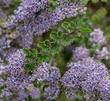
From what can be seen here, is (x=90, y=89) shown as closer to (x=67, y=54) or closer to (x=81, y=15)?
(x=81, y=15)

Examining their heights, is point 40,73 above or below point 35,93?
above

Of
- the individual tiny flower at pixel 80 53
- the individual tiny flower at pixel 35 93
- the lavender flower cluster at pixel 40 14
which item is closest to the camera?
the lavender flower cluster at pixel 40 14

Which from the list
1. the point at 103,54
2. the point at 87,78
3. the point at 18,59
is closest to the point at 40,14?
the point at 18,59

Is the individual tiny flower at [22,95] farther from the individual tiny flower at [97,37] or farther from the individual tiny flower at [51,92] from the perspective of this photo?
the individual tiny flower at [97,37]

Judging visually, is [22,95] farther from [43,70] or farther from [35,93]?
[43,70]

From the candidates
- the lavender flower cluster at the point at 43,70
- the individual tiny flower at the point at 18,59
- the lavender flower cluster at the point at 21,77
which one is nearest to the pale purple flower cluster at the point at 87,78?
the lavender flower cluster at the point at 43,70

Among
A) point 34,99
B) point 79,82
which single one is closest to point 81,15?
point 79,82

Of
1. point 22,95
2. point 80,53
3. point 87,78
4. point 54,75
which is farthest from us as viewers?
point 80,53

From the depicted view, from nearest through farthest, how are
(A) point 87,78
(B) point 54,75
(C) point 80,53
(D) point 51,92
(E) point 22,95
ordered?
(A) point 87,78 < (B) point 54,75 < (D) point 51,92 < (E) point 22,95 < (C) point 80,53

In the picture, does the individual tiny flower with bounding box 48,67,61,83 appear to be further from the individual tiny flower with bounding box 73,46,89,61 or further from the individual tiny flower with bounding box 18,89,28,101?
the individual tiny flower with bounding box 73,46,89,61

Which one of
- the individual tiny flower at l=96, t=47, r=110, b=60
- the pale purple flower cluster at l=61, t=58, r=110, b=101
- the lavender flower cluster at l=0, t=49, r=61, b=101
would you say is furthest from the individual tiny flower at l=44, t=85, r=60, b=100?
the individual tiny flower at l=96, t=47, r=110, b=60
